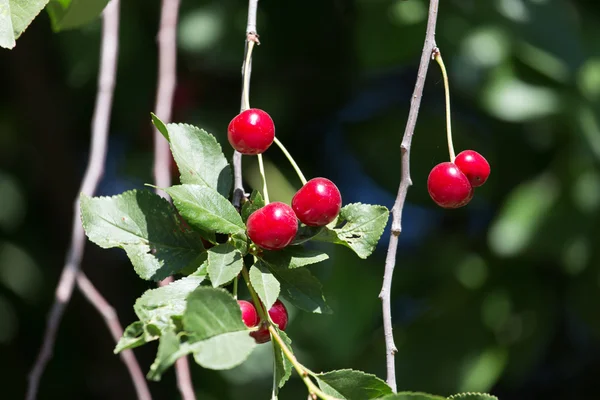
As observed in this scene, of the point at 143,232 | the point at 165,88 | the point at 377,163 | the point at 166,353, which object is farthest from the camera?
the point at 377,163

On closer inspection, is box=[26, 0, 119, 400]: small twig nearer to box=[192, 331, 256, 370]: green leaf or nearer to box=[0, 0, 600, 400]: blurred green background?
box=[192, 331, 256, 370]: green leaf

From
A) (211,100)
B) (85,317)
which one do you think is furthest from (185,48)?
(85,317)

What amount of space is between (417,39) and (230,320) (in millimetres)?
1346

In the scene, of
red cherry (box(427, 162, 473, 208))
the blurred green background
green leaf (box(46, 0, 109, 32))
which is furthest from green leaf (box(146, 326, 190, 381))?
the blurred green background

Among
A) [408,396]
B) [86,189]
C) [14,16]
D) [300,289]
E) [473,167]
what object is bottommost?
[408,396]

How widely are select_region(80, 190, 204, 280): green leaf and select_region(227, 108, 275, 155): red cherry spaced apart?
110 millimetres

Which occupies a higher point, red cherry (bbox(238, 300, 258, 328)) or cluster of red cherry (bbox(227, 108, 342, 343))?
cluster of red cherry (bbox(227, 108, 342, 343))

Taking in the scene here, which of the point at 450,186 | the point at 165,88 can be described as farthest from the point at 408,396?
the point at 165,88

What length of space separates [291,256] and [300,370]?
0.14m

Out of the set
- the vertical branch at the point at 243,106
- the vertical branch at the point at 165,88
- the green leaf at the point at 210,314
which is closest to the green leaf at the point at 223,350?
the green leaf at the point at 210,314

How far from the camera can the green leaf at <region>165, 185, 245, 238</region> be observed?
849 mm

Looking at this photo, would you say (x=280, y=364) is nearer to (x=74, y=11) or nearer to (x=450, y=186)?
(x=450, y=186)

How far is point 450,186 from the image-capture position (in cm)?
99

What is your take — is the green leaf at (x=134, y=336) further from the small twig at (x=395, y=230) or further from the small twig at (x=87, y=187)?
the small twig at (x=87, y=187)
